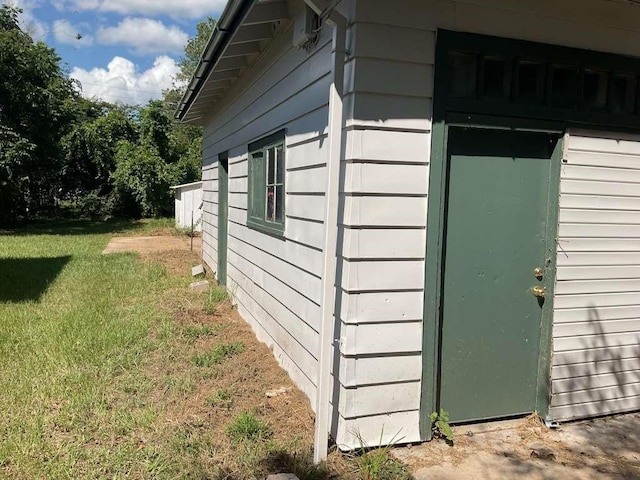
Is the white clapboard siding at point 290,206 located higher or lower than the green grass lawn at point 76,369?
higher

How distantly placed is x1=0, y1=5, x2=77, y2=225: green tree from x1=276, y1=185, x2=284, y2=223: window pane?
53.4 ft

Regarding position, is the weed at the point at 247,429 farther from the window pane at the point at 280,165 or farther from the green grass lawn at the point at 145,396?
the window pane at the point at 280,165

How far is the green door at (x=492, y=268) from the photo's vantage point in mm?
3395

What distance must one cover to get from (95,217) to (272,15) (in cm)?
2496

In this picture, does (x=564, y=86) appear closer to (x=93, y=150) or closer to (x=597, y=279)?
(x=597, y=279)

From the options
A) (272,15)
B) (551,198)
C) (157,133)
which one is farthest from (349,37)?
(157,133)

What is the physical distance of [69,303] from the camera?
7211mm

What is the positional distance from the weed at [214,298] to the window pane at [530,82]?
4812 mm

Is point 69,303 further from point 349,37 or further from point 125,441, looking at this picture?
point 349,37

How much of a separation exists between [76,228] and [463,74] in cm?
2102

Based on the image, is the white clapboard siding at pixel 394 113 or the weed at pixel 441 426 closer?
the white clapboard siding at pixel 394 113

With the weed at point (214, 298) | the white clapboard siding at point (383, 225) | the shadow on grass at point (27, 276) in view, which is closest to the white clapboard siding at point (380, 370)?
the white clapboard siding at point (383, 225)

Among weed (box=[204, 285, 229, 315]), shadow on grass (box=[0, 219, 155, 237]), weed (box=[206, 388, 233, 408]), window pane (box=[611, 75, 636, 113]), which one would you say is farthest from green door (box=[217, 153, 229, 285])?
shadow on grass (box=[0, 219, 155, 237])

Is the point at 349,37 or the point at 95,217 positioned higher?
the point at 349,37
